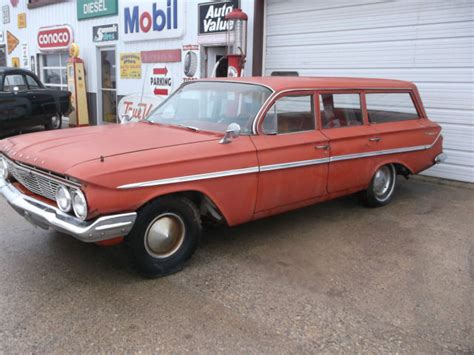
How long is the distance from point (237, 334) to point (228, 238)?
5.55 feet

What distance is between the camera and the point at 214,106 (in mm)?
4371

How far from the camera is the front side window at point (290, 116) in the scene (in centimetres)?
416

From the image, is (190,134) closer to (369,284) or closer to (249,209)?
(249,209)

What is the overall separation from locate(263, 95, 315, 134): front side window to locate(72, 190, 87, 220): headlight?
1.78m

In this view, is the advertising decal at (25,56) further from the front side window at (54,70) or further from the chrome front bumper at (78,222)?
the chrome front bumper at (78,222)

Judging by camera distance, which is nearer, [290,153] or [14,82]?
[290,153]

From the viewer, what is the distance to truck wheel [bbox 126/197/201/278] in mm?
3363

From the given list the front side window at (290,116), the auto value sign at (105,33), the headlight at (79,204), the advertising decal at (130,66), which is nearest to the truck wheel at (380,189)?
the front side window at (290,116)

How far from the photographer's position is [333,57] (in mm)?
8242

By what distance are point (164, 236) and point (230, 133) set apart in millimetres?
1012

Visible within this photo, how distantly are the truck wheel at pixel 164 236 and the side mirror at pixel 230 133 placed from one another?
0.61 meters

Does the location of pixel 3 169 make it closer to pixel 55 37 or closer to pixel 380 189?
pixel 380 189

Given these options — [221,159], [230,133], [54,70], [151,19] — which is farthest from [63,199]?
[54,70]

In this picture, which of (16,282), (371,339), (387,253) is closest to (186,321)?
(371,339)
